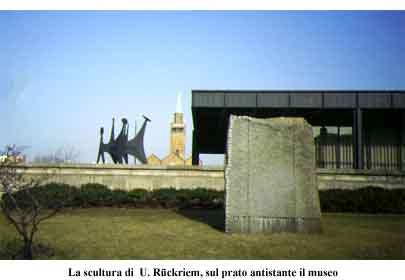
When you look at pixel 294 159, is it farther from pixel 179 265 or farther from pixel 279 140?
pixel 179 265

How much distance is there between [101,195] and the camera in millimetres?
18156

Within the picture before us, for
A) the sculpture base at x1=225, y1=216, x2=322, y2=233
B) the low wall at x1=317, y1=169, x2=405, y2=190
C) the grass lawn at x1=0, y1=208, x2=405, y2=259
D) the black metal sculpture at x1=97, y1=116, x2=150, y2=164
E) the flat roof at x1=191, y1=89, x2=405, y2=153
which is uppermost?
the flat roof at x1=191, y1=89, x2=405, y2=153

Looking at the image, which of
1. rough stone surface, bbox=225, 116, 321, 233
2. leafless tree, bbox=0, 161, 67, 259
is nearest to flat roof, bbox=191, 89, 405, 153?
rough stone surface, bbox=225, 116, 321, 233

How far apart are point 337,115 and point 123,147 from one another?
53.7ft

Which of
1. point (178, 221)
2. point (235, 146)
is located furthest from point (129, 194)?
point (235, 146)

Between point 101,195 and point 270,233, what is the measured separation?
10.6 metres

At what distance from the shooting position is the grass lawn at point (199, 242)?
782cm

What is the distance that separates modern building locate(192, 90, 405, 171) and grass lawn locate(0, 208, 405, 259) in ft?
46.2

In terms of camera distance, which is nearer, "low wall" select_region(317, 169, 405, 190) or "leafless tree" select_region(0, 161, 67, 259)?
"leafless tree" select_region(0, 161, 67, 259)

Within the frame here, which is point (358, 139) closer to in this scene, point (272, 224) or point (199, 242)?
point (272, 224)

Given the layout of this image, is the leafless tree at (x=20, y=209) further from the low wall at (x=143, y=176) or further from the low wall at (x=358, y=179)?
the low wall at (x=358, y=179)

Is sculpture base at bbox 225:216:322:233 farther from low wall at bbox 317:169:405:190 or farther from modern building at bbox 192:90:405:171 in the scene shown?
modern building at bbox 192:90:405:171

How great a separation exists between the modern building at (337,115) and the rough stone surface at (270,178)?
565 inches

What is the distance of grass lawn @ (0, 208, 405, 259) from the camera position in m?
7.82
